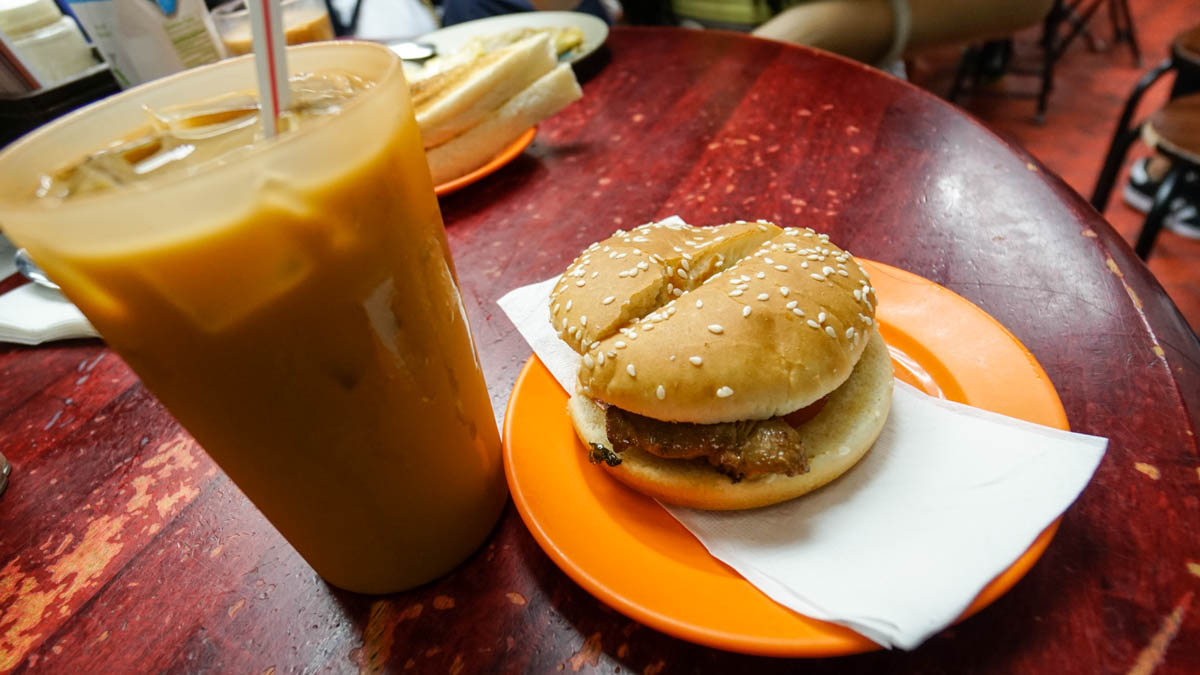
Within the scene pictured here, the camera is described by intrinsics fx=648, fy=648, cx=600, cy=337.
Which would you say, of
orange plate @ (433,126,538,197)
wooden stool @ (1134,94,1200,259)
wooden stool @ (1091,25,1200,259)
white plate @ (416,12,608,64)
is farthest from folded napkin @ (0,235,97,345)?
wooden stool @ (1091,25,1200,259)

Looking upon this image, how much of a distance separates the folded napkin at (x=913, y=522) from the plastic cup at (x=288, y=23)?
205 cm

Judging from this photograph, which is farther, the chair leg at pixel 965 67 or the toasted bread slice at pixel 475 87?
the chair leg at pixel 965 67

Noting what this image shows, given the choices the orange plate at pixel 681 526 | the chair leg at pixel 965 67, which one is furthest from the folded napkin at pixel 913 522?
the chair leg at pixel 965 67

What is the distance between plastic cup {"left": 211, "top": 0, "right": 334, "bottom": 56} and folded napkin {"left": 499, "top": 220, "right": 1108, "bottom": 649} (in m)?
2.05

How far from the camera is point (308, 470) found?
0.61m

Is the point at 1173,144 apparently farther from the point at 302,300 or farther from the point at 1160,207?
the point at 302,300

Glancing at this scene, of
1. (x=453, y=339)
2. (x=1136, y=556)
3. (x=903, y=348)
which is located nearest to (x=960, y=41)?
(x=903, y=348)

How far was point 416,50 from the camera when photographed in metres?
2.19

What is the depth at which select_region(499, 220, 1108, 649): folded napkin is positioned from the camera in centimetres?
61

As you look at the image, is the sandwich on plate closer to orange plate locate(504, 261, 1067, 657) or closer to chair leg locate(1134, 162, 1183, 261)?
orange plate locate(504, 261, 1067, 657)

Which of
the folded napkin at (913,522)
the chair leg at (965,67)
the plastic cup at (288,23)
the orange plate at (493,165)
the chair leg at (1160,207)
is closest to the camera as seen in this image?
the folded napkin at (913,522)

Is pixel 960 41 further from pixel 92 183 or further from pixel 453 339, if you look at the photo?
pixel 92 183

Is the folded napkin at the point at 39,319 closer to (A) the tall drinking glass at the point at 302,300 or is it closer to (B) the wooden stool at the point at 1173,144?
(A) the tall drinking glass at the point at 302,300

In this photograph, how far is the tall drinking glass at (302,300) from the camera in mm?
462
